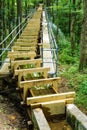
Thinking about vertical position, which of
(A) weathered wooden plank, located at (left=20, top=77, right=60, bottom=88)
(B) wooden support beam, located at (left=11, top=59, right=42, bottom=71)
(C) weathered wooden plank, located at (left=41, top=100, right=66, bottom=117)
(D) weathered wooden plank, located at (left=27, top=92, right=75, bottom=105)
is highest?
(B) wooden support beam, located at (left=11, top=59, right=42, bottom=71)

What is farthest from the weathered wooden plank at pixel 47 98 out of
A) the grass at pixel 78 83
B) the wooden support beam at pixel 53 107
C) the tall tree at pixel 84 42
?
the tall tree at pixel 84 42

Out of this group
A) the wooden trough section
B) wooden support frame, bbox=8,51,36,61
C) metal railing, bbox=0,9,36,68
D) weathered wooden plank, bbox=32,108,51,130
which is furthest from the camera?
metal railing, bbox=0,9,36,68

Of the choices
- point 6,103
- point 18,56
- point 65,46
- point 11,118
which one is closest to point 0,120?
point 11,118

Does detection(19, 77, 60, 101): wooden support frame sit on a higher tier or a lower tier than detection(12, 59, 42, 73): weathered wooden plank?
lower

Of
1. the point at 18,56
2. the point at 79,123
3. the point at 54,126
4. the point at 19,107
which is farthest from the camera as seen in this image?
the point at 18,56

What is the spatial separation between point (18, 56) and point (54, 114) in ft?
12.3

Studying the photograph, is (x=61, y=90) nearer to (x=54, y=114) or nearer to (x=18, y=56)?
(x=18, y=56)

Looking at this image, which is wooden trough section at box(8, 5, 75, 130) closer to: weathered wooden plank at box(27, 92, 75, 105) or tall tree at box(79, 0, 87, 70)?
weathered wooden plank at box(27, 92, 75, 105)

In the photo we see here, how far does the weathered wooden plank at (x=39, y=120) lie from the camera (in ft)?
19.8

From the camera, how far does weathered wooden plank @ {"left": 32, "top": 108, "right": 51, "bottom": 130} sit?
604 cm

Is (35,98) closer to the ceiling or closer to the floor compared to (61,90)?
closer to the ceiling

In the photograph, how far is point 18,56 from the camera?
1045cm

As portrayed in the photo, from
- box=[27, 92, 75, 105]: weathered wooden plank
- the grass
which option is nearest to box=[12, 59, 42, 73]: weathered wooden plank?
the grass

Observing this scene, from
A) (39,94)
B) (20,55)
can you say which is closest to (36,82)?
(39,94)
